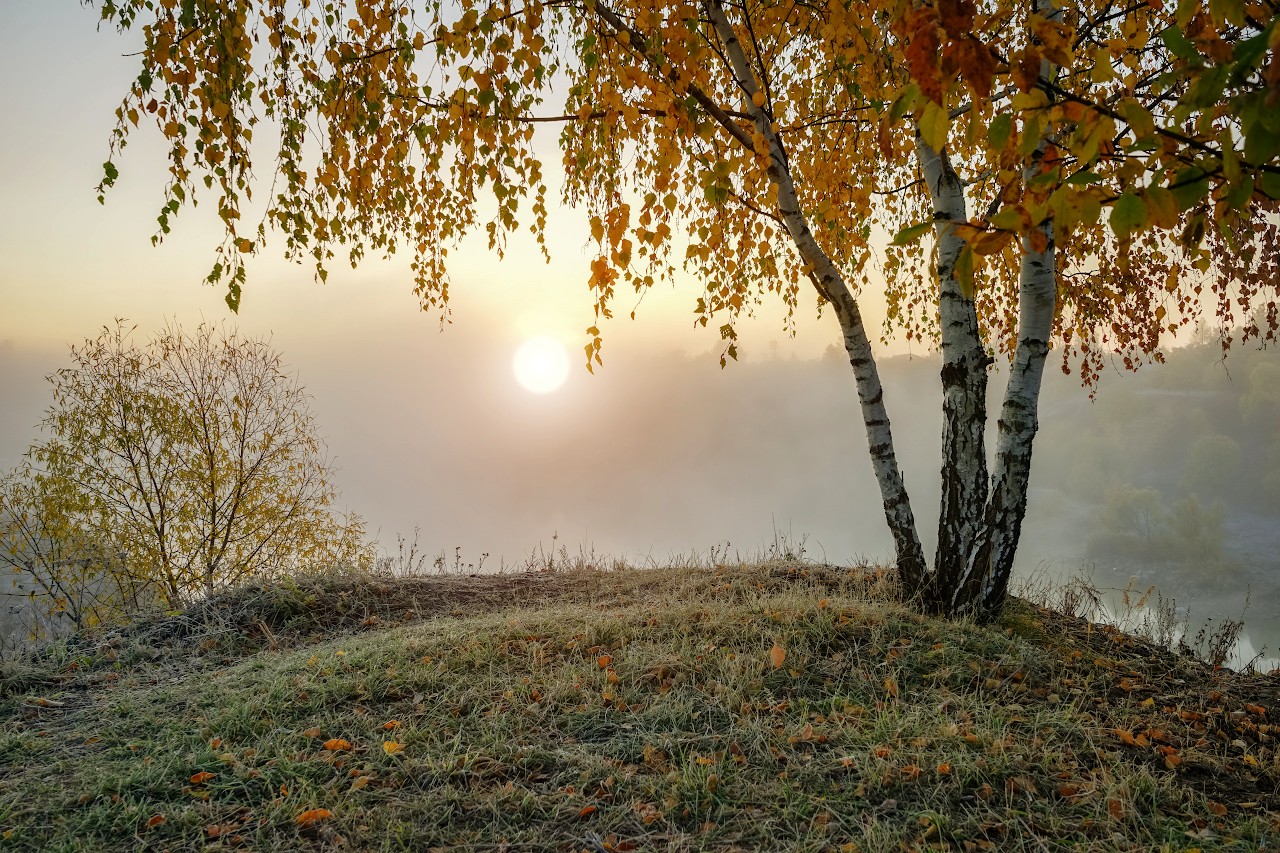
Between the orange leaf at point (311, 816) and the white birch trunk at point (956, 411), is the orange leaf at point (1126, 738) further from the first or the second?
the orange leaf at point (311, 816)

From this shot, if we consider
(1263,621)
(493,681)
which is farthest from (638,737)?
(1263,621)

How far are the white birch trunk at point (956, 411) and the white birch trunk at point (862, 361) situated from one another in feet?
0.74

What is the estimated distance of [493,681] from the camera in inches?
129

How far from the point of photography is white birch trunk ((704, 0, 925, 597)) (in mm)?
4094

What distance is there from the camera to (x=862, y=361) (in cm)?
441


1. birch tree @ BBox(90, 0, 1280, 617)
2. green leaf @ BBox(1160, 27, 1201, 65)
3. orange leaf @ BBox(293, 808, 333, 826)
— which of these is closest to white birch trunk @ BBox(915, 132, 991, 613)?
birch tree @ BBox(90, 0, 1280, 617)

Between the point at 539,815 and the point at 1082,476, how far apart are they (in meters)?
69.8

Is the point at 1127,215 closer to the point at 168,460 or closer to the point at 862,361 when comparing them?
the point at 862,361

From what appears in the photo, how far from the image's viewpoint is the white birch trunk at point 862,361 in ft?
13.4

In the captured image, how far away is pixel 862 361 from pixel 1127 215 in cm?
322

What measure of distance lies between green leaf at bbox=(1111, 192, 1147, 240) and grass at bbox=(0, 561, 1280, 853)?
183 cm

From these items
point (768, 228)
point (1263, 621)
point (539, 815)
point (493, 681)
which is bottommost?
point (1263, 621)

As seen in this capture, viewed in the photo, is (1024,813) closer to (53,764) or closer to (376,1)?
(53,764)

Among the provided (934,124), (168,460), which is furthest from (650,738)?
(168,460)
